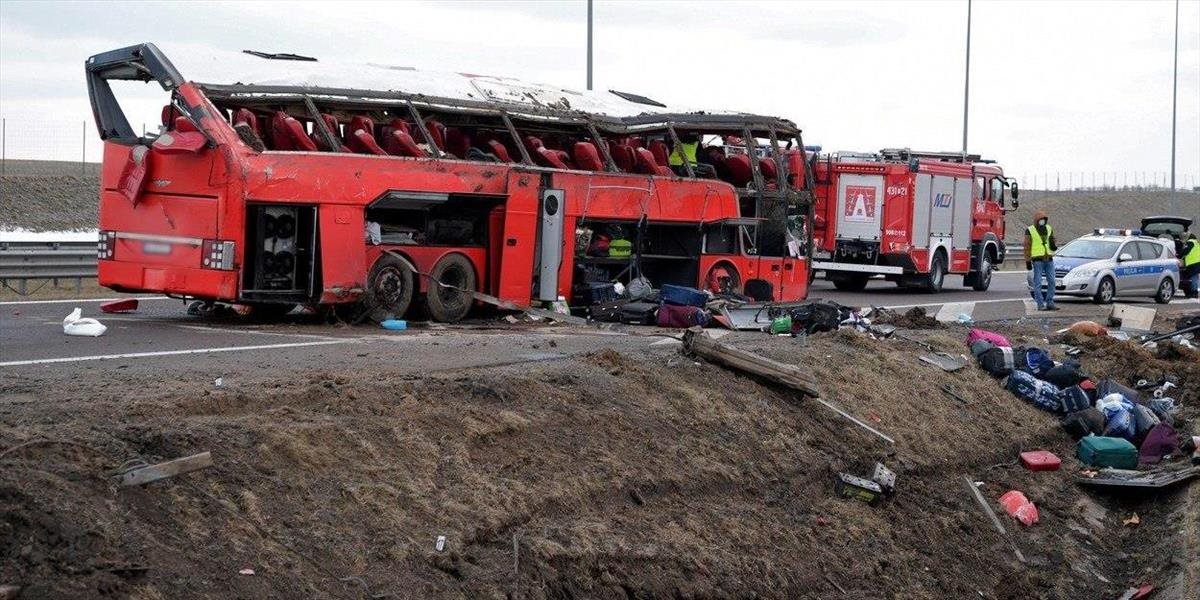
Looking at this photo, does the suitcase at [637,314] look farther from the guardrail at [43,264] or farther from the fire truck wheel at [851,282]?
the fire truck wheel at [851,282]

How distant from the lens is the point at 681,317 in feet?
54.7

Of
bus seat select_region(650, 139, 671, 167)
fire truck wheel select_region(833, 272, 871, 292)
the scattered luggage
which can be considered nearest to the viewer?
the scattered luggage

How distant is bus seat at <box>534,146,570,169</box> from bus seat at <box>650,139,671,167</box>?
79.3 inches

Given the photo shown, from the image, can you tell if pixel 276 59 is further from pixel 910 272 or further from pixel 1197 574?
pixel 910 272

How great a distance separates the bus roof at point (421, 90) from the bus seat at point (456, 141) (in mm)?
429

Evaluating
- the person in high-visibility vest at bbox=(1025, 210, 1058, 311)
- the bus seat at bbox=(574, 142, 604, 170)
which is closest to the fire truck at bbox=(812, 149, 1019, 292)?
the person in high-visibility vest at bbox=(1025, 210, 1058, 311)

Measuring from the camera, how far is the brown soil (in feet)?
20.9

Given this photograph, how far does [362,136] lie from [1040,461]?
7.62 metres

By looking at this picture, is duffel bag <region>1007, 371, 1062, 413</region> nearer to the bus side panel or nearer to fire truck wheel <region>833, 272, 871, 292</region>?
the bus side panel

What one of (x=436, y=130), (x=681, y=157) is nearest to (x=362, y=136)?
(x=436, y=130)

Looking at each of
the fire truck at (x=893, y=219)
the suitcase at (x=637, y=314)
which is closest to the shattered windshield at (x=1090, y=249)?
the fire truck at (x=893, y=219)

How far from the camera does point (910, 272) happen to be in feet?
92.0

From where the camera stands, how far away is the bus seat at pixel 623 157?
18.7 meters

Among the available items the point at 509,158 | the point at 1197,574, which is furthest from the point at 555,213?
the point at 1197,574
